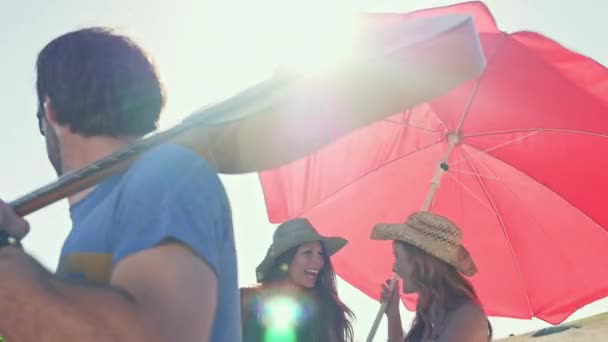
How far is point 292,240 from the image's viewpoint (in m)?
5.04

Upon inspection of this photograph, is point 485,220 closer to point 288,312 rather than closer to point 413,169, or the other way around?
point 413,169

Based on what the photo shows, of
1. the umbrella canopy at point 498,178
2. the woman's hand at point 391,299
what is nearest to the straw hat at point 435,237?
the umbrella canopy at point 498,178

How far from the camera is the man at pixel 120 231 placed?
1.08m

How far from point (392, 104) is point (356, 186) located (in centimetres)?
395

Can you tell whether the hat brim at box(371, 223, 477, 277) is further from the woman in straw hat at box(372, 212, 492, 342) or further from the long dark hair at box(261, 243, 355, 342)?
the long dark hair at box(261, 243, 355, 342)

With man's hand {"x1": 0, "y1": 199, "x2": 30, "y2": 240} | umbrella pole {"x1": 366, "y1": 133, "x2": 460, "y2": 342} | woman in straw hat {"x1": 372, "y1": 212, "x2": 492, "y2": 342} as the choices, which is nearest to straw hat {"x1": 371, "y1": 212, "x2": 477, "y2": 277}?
woman in straw hat {"x1": 372, "y1": 212, "x2": 492, "y2": 342}

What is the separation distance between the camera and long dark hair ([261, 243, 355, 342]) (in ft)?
16.1

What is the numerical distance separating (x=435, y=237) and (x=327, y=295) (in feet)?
3.62

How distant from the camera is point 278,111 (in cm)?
135

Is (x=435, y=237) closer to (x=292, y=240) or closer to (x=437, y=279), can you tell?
(x=437, y=279)

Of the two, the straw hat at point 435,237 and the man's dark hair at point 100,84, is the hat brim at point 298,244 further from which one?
the man's dark hair at point 100,84

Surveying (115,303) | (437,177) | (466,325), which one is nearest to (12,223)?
(115,303)

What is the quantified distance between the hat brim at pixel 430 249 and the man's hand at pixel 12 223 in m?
3.14

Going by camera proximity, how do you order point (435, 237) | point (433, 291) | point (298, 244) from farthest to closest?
point (298, 244)
point (435, 237)
point (433, 291)
